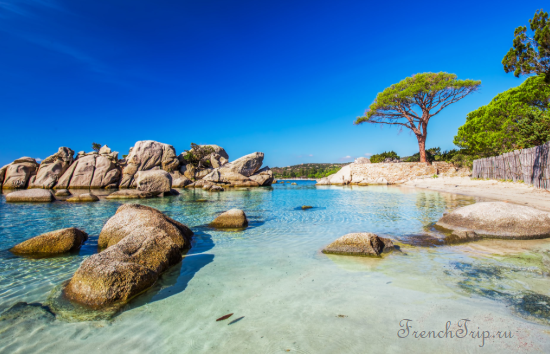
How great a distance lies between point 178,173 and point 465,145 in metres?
43.4

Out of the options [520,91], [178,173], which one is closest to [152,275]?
[520,91]

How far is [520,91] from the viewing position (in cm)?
2605

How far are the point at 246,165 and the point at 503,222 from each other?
3821 cm

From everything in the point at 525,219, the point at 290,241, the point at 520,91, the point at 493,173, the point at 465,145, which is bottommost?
the point at 290,241

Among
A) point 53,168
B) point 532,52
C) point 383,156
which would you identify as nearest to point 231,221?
point 532,52

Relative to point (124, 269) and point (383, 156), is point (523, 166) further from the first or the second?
point (383, 156)

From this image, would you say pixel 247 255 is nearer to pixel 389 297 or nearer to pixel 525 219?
pixel 389 297

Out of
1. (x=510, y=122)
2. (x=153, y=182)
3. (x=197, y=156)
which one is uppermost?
(x=510, y=122)

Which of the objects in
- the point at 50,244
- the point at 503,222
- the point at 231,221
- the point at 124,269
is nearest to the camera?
the point at 124,269

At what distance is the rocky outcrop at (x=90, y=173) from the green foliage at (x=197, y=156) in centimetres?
1181

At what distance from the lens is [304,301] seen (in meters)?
3.53

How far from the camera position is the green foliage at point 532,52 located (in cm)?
870

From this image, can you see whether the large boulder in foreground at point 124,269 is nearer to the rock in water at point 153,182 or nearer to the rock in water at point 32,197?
the rock in water at point 32,197

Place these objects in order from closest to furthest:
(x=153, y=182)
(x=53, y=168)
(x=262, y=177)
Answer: (x=153, y=182) → (x=53, y=168) → (x=262, y=177)
